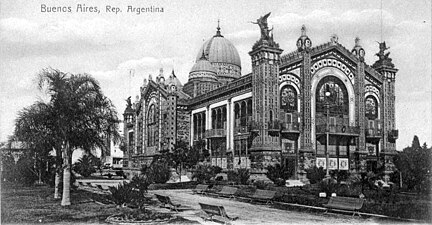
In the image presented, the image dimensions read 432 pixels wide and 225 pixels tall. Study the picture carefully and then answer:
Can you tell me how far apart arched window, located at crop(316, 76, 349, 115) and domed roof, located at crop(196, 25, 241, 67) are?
90.6 feet

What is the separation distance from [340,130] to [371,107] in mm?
6410

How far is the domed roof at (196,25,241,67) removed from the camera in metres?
73.8

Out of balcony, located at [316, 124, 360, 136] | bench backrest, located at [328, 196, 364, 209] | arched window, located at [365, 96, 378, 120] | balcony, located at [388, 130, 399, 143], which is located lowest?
bench backrest, located at [328, 196, 364, 209]

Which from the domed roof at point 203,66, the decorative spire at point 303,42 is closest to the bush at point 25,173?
the decorative spire at point 303,42

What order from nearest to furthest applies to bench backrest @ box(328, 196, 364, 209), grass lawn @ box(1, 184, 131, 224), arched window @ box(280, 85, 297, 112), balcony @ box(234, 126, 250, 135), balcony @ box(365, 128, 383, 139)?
grass lawn @ box(1, 184, 131, 224) < bench backrest @ box(328, 196, 364, 209) < arched window @ box(280, 85, 297, 112) < balcony @ box(234, 126, 250, 135) < balcony @ box(365, 128, 383, 139)

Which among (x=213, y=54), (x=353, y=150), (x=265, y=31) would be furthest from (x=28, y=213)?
(x=213, y=54)

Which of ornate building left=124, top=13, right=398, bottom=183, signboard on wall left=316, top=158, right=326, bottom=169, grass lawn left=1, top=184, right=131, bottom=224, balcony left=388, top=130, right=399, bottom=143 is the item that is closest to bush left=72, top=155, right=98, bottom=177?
grass lawn left=1, top=184, right=131, bottom=224

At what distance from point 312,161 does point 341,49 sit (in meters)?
12.0

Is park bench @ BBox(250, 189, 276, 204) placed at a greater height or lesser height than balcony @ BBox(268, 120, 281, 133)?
lesser

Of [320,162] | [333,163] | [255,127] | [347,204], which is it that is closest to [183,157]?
[255,127]

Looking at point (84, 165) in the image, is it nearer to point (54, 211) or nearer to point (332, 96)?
point (332, 96)

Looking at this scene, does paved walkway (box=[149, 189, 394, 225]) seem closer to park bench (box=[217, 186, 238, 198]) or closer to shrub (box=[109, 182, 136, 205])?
shrub (box=[109, 182, 136, 205])

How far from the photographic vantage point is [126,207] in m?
22.9

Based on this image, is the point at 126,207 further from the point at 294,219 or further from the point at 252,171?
the point at 252,171
